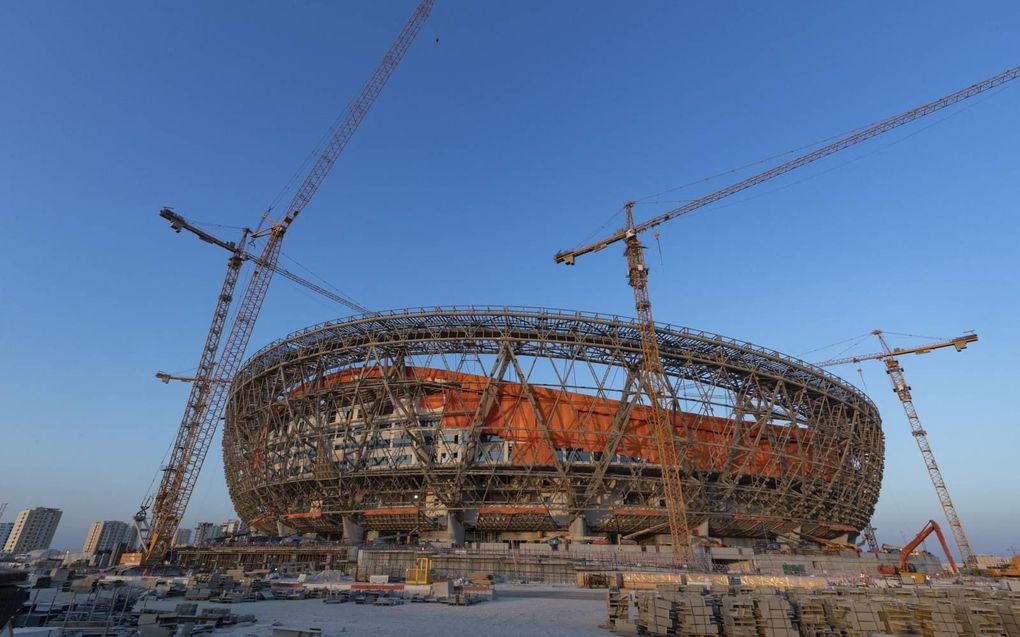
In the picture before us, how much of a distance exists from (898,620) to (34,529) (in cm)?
16377

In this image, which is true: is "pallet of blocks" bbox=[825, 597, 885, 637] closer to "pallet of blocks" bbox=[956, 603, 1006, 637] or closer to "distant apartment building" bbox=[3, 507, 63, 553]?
"pallet of blocks" bbox=[956, 603, 1006, 637]

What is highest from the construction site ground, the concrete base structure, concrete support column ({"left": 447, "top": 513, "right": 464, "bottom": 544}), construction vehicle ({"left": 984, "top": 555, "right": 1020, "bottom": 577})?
concrete support column ({"left": 447, "top": 513, "right": 464, "bottom": 544})

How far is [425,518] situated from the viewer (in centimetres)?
4375

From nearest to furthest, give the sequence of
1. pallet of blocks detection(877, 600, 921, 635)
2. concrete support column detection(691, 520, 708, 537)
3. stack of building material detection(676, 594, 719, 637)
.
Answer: stack of building material detection(676, 594, 719, 637), pallet of blocks detection(877, 600, 921, 635), concrete support column detection(691, 520, 708, 537)

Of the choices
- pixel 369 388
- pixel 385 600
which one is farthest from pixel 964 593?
pixel 369 388

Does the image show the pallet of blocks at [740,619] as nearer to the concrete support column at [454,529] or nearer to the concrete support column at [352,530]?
the concrete support column at [454,529]

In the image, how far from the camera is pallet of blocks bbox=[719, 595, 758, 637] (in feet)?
42.7

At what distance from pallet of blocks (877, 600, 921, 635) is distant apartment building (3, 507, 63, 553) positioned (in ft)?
521

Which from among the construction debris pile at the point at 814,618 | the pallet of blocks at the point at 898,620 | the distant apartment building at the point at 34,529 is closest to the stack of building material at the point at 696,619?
the construction debris pile at the point at 814,618

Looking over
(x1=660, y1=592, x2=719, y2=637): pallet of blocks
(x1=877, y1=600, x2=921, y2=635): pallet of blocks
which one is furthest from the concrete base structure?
(x1=877, y1=600, x2=921, y2=635): pallet of blocks

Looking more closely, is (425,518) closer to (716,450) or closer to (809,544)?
(716,450)

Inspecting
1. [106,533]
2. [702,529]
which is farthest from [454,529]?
[106,533]

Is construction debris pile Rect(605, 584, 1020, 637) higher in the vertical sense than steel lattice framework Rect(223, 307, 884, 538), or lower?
lower

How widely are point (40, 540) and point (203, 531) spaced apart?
132 feet
